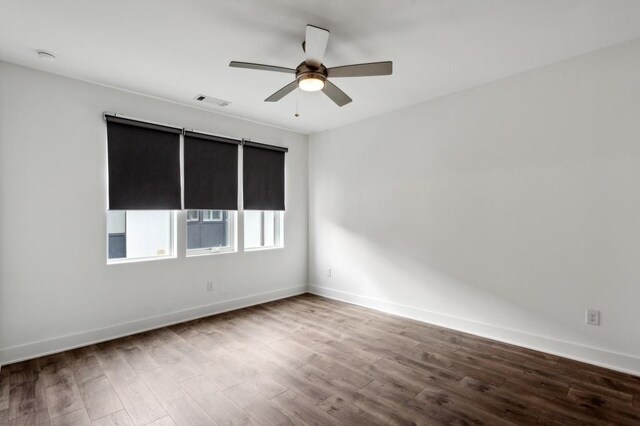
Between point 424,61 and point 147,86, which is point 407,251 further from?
point 147,86

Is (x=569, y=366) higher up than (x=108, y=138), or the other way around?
(x=108, y=138)

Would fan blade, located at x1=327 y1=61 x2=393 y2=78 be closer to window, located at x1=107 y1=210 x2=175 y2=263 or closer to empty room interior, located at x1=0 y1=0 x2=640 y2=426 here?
empty room interior, located at x1=0 y1=0 x2=640 y2=426

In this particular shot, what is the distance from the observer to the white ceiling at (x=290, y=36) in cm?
219

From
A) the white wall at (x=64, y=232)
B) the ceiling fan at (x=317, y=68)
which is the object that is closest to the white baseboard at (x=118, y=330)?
the white wall at (x=64, y=232)

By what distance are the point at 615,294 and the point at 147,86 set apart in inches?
195

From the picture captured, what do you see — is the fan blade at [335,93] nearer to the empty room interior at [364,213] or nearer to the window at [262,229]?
the empty room interior at [364,213]

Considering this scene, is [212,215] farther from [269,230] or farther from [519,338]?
[519,338]

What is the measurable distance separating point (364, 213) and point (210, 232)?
221 cm

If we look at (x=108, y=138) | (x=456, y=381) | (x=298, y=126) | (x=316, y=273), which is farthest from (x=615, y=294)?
(x=108, y=138)

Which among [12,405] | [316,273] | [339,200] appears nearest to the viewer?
[12,405]

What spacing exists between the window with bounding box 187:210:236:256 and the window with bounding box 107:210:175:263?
26cm

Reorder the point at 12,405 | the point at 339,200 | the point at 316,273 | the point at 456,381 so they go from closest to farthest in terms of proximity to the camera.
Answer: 1. the point at 12,405
2. the point at 456,381
3. the point at 339,200
4. the point at 316,273

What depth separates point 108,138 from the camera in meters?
3.43

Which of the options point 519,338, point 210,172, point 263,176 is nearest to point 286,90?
point 210,172
